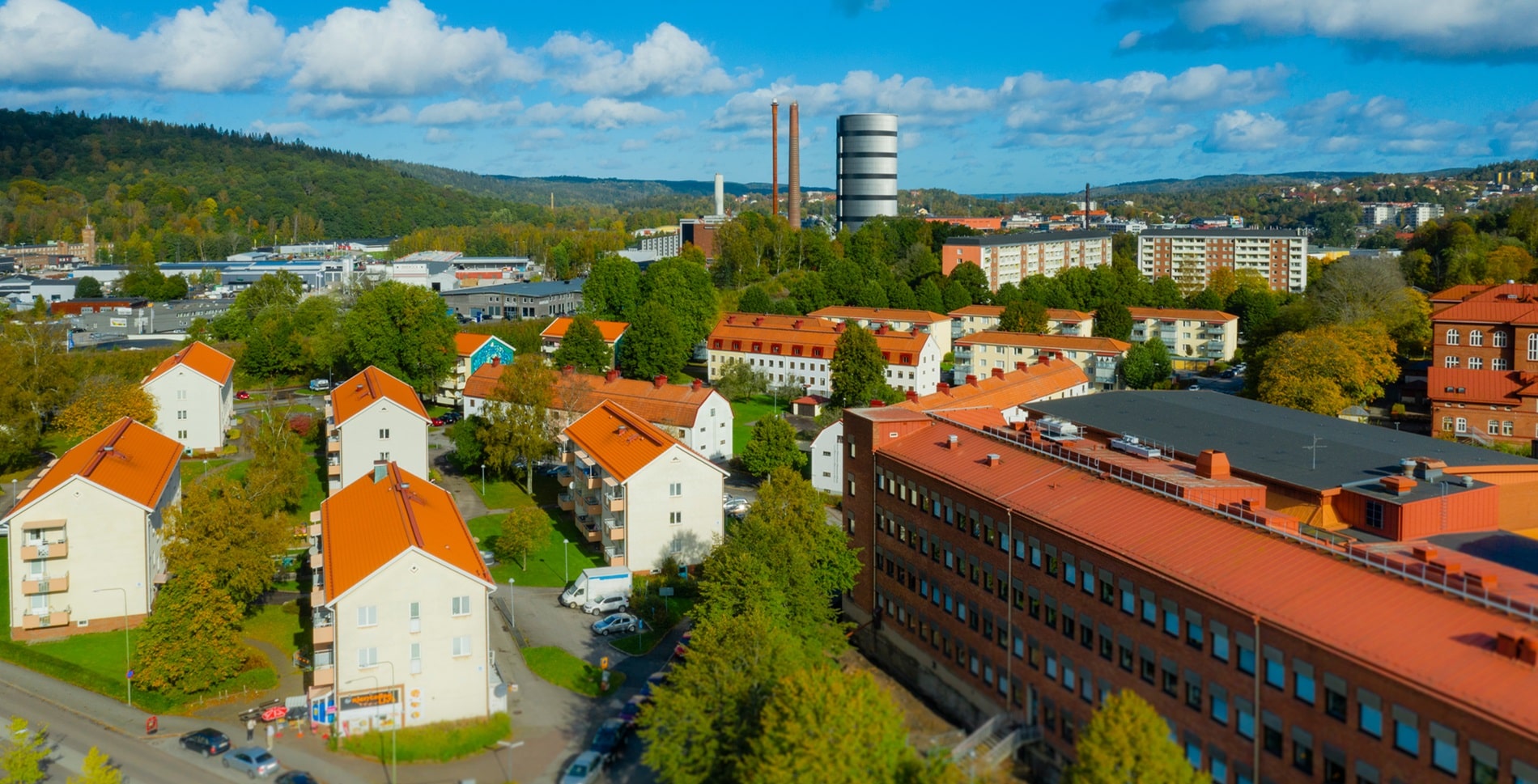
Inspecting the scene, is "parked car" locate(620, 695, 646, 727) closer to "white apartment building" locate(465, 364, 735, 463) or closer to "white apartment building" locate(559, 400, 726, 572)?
"white apartment building" locate(559, 400, 726, 572)

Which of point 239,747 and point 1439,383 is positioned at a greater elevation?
point 1439,383

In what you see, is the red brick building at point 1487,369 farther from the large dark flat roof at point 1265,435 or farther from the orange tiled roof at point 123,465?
the orange tiled roof at point 123,465

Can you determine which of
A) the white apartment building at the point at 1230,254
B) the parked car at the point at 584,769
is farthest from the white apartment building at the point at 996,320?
the parked car at the point at 584,769

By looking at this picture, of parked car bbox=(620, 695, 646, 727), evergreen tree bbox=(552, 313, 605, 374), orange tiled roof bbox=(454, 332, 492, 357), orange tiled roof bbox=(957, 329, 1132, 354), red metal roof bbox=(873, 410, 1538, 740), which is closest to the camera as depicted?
red metal roof bbox=(873, 410, 1538, 740)

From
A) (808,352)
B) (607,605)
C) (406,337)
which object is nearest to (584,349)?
(406,337)

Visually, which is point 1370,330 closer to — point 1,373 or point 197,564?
point 197,564

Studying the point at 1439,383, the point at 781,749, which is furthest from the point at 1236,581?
the point at 1439,383

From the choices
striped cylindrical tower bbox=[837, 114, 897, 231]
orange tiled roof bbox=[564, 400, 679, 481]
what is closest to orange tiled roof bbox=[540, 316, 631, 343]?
orange tiled roof bbox=[564, 400, 679, 481]
